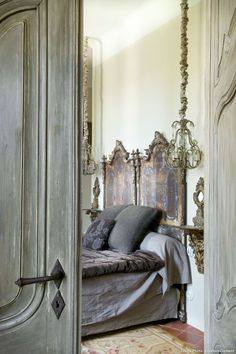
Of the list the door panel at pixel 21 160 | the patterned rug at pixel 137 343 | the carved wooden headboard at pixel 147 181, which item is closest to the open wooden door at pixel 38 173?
the door panel at pixel 21 160

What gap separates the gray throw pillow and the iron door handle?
2.80m

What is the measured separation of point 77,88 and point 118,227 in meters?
2.88

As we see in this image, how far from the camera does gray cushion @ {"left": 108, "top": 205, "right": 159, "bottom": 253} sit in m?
3.90

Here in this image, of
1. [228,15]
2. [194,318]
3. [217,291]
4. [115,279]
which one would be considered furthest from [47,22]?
[194,318]

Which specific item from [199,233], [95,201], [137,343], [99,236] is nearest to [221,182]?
[199,233]

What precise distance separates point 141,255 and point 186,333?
2.65 ft

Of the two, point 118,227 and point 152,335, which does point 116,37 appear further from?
point 152,335

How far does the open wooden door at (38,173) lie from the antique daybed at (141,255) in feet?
6.44

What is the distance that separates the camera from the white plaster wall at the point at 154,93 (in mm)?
3654

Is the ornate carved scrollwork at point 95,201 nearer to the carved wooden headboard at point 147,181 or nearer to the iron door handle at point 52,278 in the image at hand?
the carved wooden headboard at point 147,181

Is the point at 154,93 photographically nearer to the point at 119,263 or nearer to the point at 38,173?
the point at 119,263

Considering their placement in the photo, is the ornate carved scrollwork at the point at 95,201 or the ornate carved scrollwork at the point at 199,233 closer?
the ornate carved scrollwork at the point at 199,233

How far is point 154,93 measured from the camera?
434 centimetres

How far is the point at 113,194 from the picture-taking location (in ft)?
16.7
